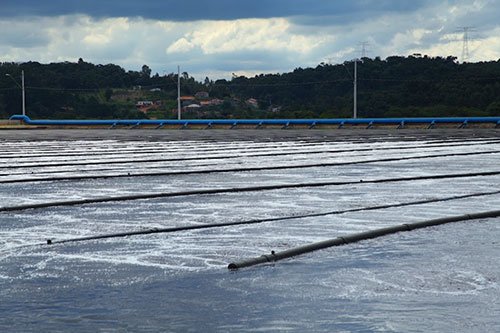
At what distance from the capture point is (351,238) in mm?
8789

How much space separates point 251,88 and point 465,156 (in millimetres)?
92735

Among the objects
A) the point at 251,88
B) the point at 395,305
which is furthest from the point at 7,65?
the point at 395,305

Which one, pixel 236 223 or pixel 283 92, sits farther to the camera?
pixel 283 92

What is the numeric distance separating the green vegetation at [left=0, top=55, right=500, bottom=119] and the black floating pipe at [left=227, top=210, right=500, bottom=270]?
6343cm

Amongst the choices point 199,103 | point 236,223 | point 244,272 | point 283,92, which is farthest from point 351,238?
point 199,103

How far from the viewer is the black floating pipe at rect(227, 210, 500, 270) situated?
297 inches

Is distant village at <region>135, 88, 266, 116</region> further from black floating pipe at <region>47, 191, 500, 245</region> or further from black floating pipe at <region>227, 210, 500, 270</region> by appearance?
black floating pipe at <region>227, 210, 500, 270</region>

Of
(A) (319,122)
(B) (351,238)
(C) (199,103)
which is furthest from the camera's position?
(C) (199,103)

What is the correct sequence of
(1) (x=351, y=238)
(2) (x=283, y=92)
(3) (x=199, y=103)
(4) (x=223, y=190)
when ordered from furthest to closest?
1. (3) (x=199, y=103)
2. (2) (x=283, y=92)
3. (4) (x=223, y=190)
4. (1) (x=351, y=238)

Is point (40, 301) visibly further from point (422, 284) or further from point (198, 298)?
point (422, 284)

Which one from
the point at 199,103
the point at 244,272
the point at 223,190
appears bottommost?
the point at 199,103

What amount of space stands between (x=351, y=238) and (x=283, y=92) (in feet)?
330

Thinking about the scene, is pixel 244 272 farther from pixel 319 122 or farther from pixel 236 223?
pixel 319 122

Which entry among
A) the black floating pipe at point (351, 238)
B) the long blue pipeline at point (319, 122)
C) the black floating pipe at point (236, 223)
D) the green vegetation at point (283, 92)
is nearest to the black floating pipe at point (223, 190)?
the black floating pipe at point (236, 223)
